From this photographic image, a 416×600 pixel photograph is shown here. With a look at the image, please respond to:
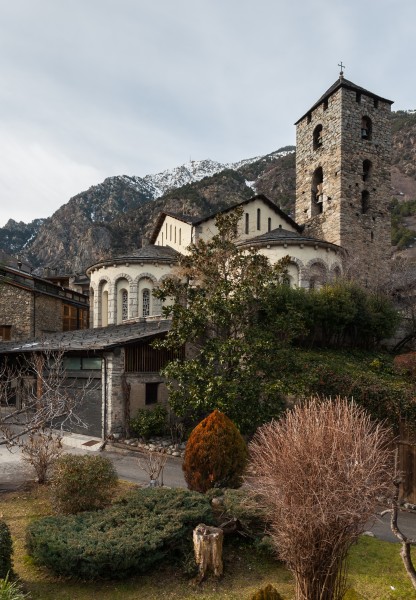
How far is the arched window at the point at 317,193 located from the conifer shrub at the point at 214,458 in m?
28.1

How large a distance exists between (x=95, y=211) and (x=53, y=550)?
4533 inches

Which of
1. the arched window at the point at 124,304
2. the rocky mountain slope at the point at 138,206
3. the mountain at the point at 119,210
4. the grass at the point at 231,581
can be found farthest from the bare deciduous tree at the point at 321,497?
the rocky mountain slope at the point at 138,206

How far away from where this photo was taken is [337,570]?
596 centimetres

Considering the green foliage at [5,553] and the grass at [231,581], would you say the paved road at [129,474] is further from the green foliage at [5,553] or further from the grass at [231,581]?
the green foliage at [5,553]

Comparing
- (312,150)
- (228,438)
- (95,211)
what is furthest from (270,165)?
(228,438)

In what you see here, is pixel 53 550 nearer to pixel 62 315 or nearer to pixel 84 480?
pixel 84 480

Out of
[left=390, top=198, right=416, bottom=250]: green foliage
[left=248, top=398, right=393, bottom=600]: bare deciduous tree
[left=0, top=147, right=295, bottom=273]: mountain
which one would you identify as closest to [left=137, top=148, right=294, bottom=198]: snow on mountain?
[left=0, top=147, right=295, bottom=273]: mountain

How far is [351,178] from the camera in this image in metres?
34.2

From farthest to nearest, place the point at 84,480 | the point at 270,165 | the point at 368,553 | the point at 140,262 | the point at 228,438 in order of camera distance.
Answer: the point at 270,165, the point at 140,262, the point at 228,438, the point at 84,480, the point at 368,553

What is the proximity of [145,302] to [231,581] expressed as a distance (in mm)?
23036

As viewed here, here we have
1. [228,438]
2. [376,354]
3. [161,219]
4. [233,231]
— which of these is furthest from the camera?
[161,219]

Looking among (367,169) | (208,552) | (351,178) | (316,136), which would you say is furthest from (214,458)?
(316,136)

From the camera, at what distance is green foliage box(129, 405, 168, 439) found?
60.7 feet

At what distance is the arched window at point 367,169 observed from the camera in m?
35.6
